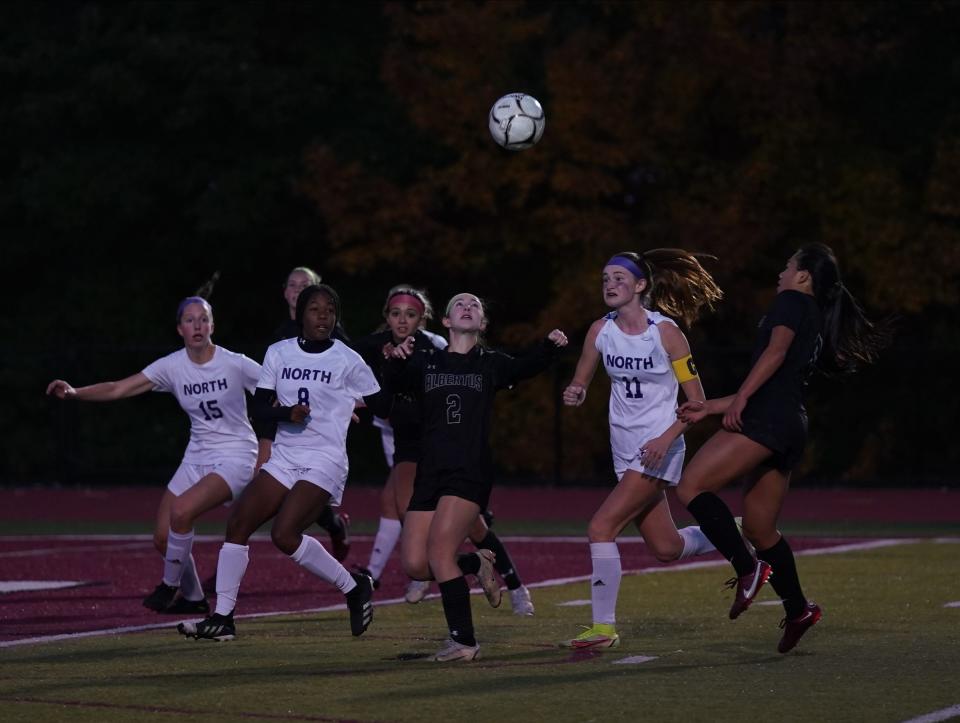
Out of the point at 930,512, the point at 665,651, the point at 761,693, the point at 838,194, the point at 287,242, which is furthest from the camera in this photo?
Answer: the point at 287,242

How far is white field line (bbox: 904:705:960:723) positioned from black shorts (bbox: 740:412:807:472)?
82.4 inches

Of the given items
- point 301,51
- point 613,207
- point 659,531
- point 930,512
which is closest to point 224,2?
point 301,51

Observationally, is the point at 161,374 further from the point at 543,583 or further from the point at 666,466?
the point at 666,466

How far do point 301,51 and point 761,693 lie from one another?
24201mm

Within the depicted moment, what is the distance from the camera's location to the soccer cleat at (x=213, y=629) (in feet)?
34.9

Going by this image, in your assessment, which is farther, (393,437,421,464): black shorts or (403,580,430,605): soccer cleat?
(393,437,421,464): black shorts

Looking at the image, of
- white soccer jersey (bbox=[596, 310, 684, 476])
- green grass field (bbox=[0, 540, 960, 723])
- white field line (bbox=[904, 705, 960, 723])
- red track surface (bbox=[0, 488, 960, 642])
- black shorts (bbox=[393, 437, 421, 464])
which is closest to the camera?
white field line (bbox=[904, 705, 960, 723])

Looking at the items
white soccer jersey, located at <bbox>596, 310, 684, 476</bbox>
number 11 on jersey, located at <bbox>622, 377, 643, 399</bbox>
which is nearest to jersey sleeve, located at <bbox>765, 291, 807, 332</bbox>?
white soccer jersey, located at <bbox>596, 310, 684, 476</bbox>

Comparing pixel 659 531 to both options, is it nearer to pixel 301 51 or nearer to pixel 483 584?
pixel 483 584

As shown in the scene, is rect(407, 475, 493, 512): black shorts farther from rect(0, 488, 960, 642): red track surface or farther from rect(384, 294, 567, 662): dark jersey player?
rect(0, 488, 960, 642): red track surface

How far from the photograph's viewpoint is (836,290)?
10.2 meters

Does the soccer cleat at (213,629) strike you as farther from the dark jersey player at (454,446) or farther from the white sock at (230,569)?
the dark jersey player at (454,446)

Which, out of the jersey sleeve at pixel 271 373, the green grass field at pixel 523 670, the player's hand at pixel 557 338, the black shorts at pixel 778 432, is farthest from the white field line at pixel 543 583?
the black shorts at pixel 778 432

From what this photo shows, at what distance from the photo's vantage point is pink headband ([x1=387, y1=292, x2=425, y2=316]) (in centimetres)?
1235
